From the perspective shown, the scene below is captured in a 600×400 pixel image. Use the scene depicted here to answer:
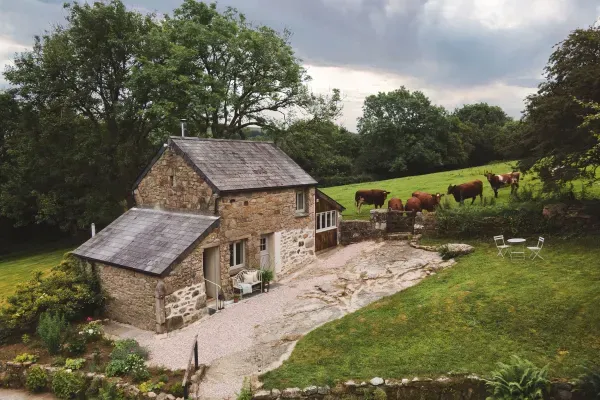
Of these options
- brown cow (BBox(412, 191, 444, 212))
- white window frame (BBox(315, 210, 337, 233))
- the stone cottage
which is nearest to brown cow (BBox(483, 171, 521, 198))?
brown cow (BBox(412, 191, 444, 212))

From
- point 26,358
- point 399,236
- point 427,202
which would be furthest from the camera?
point 427,202

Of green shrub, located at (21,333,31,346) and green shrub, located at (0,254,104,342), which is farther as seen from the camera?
green shrub, located at (0,254,104,342)

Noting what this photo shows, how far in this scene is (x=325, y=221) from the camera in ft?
80.6

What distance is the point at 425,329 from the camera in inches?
501

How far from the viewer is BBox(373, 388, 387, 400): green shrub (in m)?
10.1

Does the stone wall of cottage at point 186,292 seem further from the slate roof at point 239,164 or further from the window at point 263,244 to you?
the window at point 263,244

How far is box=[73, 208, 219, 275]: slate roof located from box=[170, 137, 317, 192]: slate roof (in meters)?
1.98

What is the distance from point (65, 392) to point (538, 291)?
14.8m

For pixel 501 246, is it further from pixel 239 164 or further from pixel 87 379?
pixel 87 379

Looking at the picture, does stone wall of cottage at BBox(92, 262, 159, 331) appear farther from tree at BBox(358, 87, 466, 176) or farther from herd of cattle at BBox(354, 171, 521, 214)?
tree at BBox(358, 87, 466, 176)

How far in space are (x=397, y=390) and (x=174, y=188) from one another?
12.7 metres

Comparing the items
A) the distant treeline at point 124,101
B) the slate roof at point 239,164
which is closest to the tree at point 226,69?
the distant treeline at point 124,101

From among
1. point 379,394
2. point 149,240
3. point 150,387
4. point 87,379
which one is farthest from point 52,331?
point 379,394

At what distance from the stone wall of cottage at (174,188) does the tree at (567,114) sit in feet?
48.9
